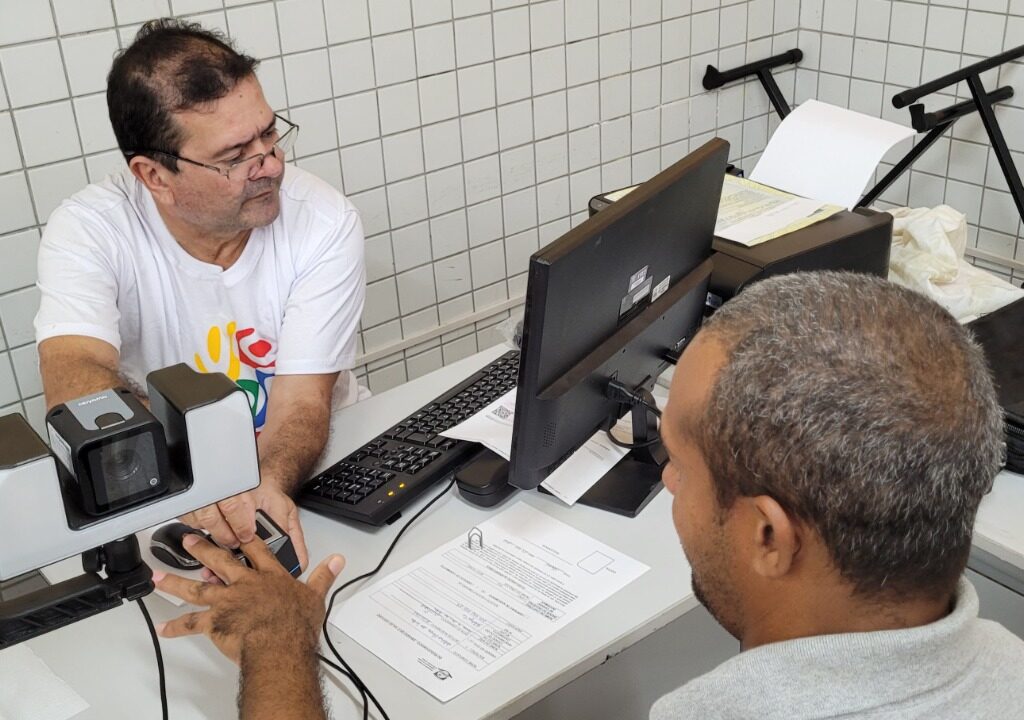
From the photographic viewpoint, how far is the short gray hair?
84cm

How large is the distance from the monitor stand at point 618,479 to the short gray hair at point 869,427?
2.13ft

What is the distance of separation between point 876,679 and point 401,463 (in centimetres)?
92

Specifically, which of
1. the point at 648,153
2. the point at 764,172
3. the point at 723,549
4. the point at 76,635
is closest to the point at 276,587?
the point at 76,635

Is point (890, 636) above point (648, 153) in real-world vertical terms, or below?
above

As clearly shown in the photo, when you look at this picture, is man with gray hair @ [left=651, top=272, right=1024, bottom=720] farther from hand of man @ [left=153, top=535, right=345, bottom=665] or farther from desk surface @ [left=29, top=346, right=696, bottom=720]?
hand of man @ [left=153, top=535, right=345, bottom=665]

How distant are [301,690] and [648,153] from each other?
2.37m

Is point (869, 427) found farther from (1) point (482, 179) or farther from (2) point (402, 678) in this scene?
(1) point (482, 179)

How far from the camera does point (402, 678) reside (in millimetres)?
1273

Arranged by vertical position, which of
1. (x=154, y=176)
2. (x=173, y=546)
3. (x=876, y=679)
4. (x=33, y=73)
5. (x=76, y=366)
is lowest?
(x=173, y=546)

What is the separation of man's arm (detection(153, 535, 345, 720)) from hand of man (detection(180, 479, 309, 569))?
4 centimetres

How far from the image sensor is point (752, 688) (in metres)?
0.87

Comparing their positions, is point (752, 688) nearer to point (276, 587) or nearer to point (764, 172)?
point (276, 587)

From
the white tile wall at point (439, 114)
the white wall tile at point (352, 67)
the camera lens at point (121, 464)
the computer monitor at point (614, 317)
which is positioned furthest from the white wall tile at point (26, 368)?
the camera lens at point (121, 464)

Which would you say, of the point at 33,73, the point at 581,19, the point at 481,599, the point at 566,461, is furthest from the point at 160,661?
the point at 581,19
